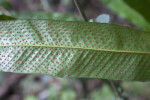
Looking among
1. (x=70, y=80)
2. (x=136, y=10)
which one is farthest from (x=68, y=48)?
(x=70, y=80)

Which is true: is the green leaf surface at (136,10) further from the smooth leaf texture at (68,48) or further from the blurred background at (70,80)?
the smooth leaf texture at (68,48)

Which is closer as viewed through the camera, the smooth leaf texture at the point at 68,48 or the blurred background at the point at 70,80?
the smooth leaf texture at the point at 68,48

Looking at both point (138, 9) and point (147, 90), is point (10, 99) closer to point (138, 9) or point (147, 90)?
point (147, 90)

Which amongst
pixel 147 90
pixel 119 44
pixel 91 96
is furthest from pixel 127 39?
pixel 91 96

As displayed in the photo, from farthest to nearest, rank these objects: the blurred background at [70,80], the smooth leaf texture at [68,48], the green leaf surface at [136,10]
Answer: the blurred background at [70,80]
the green leaf surface at [136,10]
the smooth leaf texture at [68,48]

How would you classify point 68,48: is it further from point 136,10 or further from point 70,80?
point 70,80

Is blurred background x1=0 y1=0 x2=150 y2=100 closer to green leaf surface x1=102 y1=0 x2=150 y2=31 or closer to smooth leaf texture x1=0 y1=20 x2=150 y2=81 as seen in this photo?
green leaf surface x1=102 y1=0 x2=150 y2=31

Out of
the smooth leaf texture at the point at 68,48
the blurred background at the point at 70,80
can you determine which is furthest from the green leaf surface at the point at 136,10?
the smooth leaf texture at the point at 68,48
